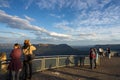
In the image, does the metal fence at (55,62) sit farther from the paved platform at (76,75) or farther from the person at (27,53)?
A: the person at (27,53)

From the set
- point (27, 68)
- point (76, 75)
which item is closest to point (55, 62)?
point (76, 75)

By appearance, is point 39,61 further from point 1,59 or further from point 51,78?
point 1,59

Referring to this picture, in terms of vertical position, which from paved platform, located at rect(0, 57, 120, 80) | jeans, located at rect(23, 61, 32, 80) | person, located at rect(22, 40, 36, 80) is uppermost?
person, located at rect(22, 40, 36, 80)

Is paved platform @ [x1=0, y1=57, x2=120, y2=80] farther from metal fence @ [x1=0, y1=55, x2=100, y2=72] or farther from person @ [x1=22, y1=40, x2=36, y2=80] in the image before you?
person @ [x1=22, y1=40, x2=36, y2=80]

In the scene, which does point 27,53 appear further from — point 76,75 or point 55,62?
point 55,62

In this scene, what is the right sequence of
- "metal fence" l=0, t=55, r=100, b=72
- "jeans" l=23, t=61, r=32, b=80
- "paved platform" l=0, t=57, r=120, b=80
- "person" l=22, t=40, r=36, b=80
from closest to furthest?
"person" l=22, t=40, r=36, b=80, "jeans" l=23, t=61, r=32, b=80, "paved platform" l=0, t=57, r=120, b=80, "metal fence" l=0, t=55, r=100, b=72

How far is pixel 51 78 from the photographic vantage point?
43.9 ft

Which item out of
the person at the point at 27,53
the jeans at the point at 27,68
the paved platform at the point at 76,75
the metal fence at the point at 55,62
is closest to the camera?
the person at the point at 27,53

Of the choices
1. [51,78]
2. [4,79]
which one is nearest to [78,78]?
[51,78]

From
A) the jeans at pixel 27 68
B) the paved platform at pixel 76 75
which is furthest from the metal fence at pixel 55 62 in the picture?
the jeans at pixel 27 68

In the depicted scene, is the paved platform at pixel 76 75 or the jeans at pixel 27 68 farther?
the paved platform at pixel 76 75

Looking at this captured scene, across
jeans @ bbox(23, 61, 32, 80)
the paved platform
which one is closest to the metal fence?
the paved platform

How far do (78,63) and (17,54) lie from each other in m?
12.0

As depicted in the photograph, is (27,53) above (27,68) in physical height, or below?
above
